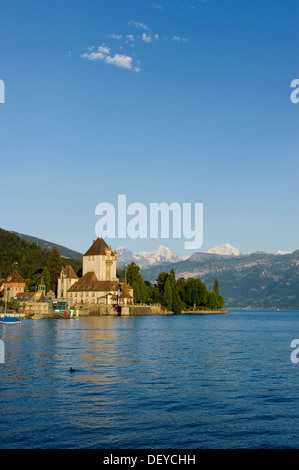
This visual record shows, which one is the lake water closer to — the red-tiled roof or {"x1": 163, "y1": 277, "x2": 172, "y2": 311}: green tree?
the red-tiled roof

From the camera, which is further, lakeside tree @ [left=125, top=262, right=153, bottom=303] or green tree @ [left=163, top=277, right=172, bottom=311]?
green tree @ [left=163, top=277, right=172, bottom=311]

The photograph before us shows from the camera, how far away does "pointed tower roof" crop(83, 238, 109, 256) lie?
637 ft

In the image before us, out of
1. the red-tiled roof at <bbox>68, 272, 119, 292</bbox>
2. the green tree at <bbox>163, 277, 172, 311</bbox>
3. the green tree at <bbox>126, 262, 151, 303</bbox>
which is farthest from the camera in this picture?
the green tree at <bbox>163, 277, 172, 311</bbox>

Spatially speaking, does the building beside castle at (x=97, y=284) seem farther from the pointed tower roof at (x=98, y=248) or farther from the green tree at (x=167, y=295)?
the green tree at (x=167, y=295)

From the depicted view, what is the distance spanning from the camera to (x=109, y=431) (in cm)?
2386

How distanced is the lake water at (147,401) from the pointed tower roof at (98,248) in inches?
5548

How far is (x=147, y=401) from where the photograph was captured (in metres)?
30.4

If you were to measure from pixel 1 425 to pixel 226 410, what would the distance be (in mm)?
13056

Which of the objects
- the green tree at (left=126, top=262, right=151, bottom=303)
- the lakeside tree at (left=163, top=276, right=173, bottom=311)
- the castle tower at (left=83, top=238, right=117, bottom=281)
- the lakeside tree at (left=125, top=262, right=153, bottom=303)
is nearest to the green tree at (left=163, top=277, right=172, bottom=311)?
the lakeside tree at (left=163, top=276, right=173, bottom=311)

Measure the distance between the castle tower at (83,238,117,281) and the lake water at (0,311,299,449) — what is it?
5469 inches

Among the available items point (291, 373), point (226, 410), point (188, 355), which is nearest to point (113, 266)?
point (188, 355)

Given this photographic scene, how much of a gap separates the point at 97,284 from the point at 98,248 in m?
17.2

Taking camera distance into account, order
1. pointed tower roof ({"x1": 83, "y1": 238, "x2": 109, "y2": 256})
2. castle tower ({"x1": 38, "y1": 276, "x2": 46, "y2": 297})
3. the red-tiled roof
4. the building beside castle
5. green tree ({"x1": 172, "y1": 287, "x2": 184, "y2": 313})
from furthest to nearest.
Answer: green tree ({"x1": 172, "y1": 287, "x2": 184, "y2": 313}), pointed tower roof ({"x1": 83, "y1": 238, "x2": 109, "y2": 256}), castle tower ({"x1": 38, "y1": 276, "x2": 46, "y2": 297}), the red-tiled roof, the building beside castle
